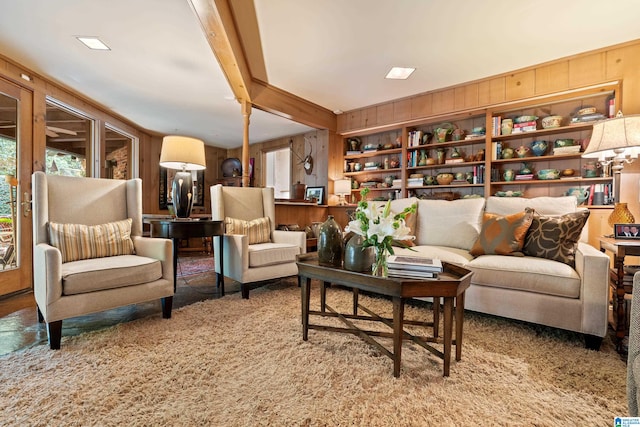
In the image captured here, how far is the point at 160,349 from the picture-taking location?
1652 mm

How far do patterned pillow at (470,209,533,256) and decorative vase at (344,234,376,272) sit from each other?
1.28 m

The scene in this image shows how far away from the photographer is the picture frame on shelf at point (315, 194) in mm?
5320

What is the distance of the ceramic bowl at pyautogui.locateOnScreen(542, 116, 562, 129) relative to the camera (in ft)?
11.4

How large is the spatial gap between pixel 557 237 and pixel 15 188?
4798 millimetres

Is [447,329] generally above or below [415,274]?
below

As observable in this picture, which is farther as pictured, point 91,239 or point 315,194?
point 315,194

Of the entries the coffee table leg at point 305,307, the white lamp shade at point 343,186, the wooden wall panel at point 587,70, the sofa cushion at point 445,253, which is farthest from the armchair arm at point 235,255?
the wooden wall panel at point 587,70

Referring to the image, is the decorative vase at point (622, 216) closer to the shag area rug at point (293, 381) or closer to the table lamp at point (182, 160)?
the shag area rug at point (293, 381)

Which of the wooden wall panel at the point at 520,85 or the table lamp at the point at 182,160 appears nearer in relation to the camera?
the table lamp at the point at 182,160

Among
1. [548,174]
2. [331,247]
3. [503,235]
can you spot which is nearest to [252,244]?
[331,247]

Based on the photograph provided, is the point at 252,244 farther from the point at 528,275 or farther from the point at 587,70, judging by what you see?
the point at 587,70

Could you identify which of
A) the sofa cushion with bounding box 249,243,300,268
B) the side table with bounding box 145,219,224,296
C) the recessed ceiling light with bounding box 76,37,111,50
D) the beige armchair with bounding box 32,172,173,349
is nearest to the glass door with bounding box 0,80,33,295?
the recessed ceiling light with bounding box 76,37,111,50

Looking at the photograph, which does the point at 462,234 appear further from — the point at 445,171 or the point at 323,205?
the point at 323,205

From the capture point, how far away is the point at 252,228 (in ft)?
9.96
